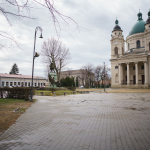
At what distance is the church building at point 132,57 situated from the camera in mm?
52375

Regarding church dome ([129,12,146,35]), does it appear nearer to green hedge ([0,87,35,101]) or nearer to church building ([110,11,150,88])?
church building ([110,11,150,88])

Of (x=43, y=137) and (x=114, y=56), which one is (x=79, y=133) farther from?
(x=114, y=56)

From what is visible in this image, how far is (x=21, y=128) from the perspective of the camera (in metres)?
5.65

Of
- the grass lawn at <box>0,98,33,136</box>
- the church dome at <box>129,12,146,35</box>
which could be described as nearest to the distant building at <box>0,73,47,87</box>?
the church dome at <box>129,12,146,35</box>

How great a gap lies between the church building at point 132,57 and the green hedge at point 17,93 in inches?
1750

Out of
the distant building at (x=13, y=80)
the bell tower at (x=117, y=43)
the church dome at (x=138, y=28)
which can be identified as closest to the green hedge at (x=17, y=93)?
the bell tower at (x=117, y=43)

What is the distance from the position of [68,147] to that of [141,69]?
193ft

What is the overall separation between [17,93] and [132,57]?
155 feet

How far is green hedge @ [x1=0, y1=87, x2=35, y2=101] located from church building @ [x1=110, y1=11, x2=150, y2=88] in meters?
44.5

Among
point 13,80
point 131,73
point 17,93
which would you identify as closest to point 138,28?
point 131,73

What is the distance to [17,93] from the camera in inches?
634

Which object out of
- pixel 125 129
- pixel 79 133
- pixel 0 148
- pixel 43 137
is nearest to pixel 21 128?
pixel 43 137

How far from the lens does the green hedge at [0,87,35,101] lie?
15.5 metres

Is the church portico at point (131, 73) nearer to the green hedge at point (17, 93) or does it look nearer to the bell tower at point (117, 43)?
the bell tower at point (117, 43)
